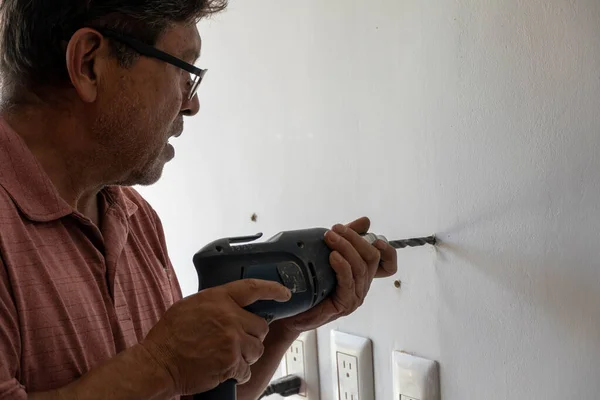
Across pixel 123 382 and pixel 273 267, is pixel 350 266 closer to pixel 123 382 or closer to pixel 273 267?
pixel 273 267

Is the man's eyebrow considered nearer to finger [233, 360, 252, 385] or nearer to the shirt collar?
the shirt collar

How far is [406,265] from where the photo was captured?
0.89 meters

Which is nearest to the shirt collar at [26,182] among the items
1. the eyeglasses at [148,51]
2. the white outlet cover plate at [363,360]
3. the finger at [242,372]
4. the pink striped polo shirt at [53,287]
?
the pink striped polo shirt at [53,287]

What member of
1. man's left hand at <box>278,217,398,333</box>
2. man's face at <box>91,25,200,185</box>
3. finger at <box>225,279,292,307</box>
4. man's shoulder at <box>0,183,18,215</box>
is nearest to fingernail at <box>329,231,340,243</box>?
man's left hand at <box>278,217,398,333</box>

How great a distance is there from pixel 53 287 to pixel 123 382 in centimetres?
13

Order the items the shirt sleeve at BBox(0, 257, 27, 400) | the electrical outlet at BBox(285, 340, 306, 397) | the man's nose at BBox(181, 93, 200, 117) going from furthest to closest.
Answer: the electrical outlet at BBox(285, 340, 306, 397) < the man's nose at BBox(181, 93, 200, 117) < the shirt sleeve at BBox(0, 257, 27, 400)

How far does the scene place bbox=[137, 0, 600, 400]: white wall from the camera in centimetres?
69

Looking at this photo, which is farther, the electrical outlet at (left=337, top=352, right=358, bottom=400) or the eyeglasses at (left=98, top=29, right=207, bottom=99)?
the electrical outlet at (left=337, top=352, right=358, bottom=400)

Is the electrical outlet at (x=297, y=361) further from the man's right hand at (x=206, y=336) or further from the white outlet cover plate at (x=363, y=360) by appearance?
the man's right hand at (x=206, y=336)

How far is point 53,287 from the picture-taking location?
0.62 meters

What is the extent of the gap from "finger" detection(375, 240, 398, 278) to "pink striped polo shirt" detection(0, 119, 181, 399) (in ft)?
0.96

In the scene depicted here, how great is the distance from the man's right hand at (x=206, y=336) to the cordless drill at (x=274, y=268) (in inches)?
1.3

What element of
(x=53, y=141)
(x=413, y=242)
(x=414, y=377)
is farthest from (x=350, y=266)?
(x=53, y=141)

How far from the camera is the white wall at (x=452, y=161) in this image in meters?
0.69
